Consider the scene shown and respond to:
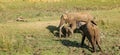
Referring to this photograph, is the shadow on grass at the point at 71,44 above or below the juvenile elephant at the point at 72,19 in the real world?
below

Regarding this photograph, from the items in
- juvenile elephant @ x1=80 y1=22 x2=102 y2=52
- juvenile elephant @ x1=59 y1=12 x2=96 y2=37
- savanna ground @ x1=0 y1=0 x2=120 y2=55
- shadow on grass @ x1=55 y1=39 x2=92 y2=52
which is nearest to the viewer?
juvenile elephant @ x1=80 y1=22 x2=102 y2=52

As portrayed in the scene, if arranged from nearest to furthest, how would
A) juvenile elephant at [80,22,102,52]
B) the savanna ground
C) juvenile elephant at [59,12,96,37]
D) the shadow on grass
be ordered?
1. juvenile elephant at [80,22,102,52]
2. the savanna ground
3. the shadow on grass
4. juvenile elephant at [59,12,96,37]

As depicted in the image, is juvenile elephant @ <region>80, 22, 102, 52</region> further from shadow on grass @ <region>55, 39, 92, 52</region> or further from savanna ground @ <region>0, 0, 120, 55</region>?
shadow on grass @ <region>55, 39, 92, 52</region>

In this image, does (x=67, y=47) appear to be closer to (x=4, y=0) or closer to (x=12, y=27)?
(x=12, y=27)

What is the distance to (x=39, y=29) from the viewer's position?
15312mm

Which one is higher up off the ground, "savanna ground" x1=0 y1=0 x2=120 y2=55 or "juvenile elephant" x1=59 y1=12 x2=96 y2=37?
"juvenile elephant" x1=59 y1=12 x2=96 y2=37

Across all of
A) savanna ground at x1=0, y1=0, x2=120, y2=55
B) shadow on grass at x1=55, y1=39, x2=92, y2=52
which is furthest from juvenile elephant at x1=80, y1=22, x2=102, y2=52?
shadow on grass at x1=55, y1=39, x2=92, y2=52

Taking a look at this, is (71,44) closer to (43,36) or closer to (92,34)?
(92,34)

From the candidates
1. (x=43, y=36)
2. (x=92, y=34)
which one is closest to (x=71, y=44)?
(x=92, y=34)

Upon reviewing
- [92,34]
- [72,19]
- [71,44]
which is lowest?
[71,44]

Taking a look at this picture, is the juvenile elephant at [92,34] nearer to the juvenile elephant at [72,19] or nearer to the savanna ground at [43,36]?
the savanna ground at [43,36]

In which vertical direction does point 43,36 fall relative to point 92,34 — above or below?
below

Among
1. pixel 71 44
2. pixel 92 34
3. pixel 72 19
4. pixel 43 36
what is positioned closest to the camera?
pixel 92 34

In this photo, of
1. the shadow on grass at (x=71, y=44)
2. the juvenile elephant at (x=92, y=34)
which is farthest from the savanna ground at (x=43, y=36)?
the juvenile elephant at (x=92, y=34)
